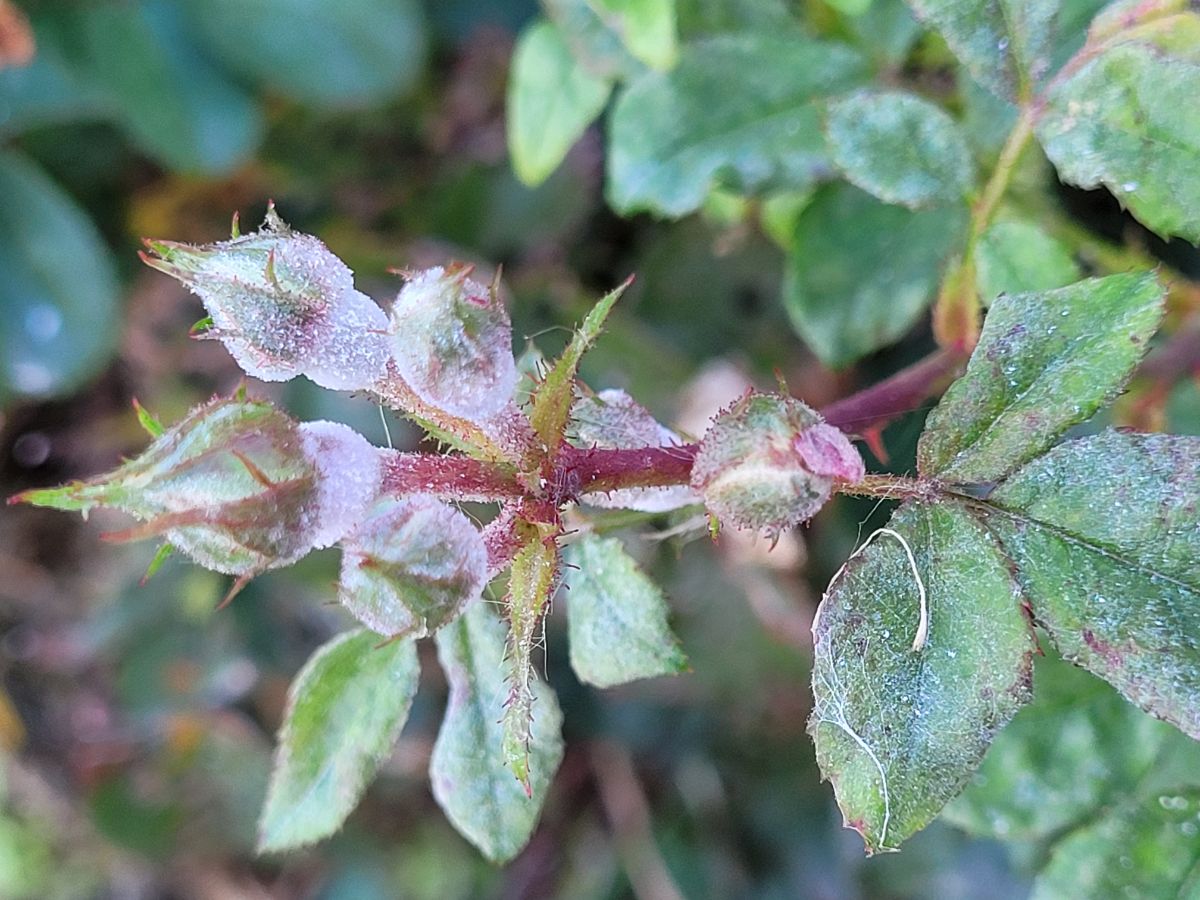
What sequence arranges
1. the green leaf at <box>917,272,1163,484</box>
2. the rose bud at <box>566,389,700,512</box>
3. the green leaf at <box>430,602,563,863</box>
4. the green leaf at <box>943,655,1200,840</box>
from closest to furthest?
the green leaf at <box>917,272,1163,484</box>
the rose bud at <box>566,389,700,512</box>
the green leaf at <box>430,602,563,863</box>
the green leaf at <box>943,655,1200,840</box>

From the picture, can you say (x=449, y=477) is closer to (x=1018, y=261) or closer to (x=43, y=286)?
(x=1018, y=261)

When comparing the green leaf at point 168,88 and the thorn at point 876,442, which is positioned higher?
the thorn at point 876,442

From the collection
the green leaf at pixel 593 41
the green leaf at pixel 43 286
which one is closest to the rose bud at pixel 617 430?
the green leaf at pixel 593 41

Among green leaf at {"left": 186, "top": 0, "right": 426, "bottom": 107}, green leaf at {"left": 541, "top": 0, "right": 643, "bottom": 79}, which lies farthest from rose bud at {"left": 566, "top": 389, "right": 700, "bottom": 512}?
green leaf at {"left": 186, "top": 0, "right": 426, "bottom": 107}

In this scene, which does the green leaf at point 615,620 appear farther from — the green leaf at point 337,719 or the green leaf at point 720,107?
the green leaf at point 720,107

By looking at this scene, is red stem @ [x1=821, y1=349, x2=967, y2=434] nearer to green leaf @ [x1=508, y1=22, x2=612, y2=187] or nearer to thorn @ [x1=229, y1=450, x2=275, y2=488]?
thorn @ [x1=229, y1=450, x2=275, y2=488]

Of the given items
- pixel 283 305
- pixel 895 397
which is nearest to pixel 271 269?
pixel 283 305

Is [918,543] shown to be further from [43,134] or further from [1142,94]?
[43,134]

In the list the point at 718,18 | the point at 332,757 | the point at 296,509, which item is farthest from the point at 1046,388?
the point at 718,18
